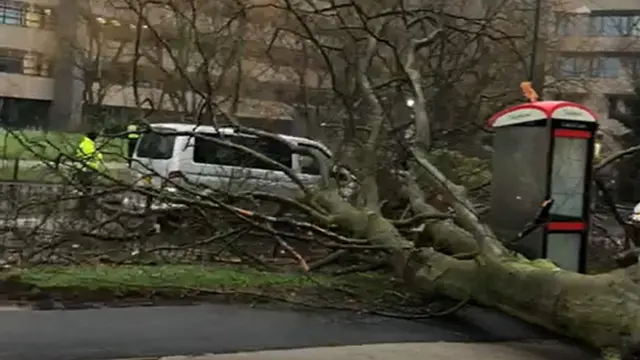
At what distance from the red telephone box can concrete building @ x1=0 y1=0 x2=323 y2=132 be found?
16.9ft

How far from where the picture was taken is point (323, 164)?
12312 millimetres

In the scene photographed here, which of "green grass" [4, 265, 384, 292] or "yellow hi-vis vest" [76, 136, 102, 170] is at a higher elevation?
"yellow hi-vis vest" [76, 136, 102, 170]

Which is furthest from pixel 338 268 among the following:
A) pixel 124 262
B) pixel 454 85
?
pixel 454 85

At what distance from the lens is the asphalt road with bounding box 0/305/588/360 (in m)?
6.70

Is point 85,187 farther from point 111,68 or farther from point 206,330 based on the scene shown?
point 111,68

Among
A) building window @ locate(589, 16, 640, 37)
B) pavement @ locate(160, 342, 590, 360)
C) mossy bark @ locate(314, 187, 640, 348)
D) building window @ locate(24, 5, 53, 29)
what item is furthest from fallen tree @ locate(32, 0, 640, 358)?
building window @ locate(589, 16, 640, 37)

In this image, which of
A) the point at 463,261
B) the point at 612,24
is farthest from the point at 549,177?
the point at 612,24

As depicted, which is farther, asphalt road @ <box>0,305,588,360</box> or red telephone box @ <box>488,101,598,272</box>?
red telephone box @ <box>488,101,598,272</box>

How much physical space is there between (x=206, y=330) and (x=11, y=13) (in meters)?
39.6

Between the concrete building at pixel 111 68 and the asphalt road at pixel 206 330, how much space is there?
559 cm

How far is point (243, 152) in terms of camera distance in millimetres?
11336

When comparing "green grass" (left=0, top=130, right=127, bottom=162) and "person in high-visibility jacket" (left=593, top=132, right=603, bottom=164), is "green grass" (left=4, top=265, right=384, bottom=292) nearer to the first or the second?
"green grass" (left=0, top=130, right=127, bottom=162)

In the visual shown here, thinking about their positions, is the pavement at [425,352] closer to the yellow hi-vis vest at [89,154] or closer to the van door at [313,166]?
the yellow hi-vis vest at [89,154]

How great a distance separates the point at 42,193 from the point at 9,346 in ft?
14.6
